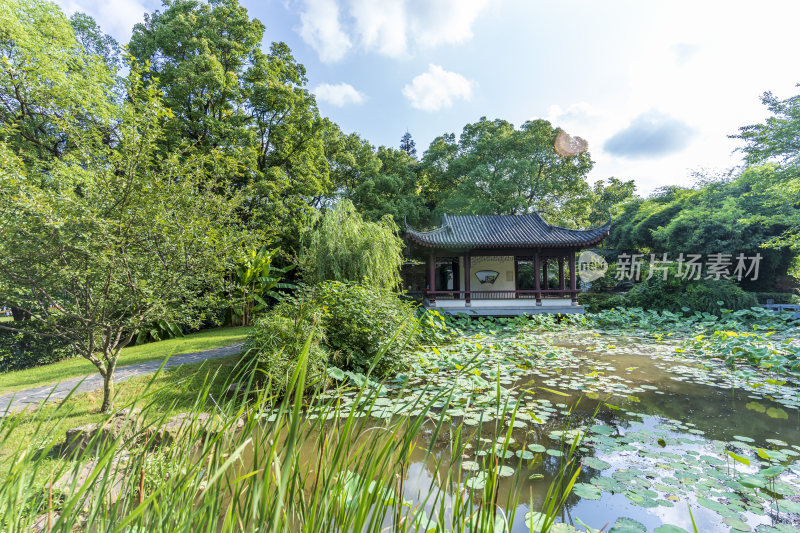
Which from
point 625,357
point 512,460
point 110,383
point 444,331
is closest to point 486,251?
point 444,331

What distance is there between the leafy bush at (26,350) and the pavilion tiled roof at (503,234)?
7.98 m

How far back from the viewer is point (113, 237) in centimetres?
251

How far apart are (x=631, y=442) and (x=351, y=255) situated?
6.05 m

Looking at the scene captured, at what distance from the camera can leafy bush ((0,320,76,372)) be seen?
529cm

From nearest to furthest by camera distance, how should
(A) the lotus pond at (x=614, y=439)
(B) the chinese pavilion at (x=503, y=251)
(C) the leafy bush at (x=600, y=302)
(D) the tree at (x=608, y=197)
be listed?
(A) the lotus pond at (x=614, y=439), (B) the chinese pavilion at (x=503, y=251), (C) the leafy bush at (x=600, y=302), (D) the tree at (x=608, y=197)

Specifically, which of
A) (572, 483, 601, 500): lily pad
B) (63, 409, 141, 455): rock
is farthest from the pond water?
(63, 409, 141, 455): rock

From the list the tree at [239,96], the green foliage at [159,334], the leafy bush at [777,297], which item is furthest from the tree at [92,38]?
the leafy bush at [777,297]

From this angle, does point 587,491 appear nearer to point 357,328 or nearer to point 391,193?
point 357,328

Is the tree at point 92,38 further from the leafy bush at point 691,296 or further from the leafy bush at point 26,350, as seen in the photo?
A: the leafy bush at point 691,296

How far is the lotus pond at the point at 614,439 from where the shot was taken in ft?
5.25

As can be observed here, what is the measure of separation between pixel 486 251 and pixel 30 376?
419 inches

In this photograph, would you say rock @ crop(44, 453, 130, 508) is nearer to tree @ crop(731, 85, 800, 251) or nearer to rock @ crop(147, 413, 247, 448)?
rock @ crop(147, 413, 247, 448)

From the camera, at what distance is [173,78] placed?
9.82 m

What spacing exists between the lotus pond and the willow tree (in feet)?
9.54
